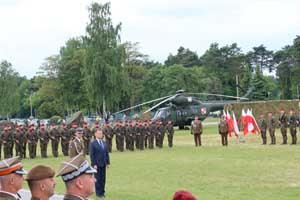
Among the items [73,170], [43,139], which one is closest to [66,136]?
[43,139]

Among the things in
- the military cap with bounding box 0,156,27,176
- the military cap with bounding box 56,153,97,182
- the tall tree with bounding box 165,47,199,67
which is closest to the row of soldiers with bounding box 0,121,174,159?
the military cap with bounding box 0,156,27,176

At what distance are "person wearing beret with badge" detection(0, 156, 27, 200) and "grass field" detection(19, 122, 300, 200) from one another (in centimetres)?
837

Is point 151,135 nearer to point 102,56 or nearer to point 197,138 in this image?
point 197,138

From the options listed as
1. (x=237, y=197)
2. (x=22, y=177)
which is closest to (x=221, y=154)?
(x=237, y=197)

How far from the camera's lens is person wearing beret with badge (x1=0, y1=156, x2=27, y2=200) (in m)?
4.57

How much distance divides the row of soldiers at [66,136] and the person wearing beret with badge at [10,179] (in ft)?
73.1

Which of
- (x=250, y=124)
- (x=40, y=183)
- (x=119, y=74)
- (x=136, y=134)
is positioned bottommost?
(x=40, y=183)

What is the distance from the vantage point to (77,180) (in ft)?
13.8

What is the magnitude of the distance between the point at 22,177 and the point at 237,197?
8587mm

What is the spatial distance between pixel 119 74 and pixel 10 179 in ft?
196

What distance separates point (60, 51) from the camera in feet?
296

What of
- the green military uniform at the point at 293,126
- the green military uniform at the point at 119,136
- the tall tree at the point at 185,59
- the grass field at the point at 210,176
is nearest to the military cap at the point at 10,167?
the grass field at the point at 210,176

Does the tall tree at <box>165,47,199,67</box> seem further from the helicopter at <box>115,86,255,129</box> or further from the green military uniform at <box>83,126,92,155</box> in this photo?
the green military uniform at <box>83,126,92,155</box>

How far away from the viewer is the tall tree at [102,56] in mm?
63656
